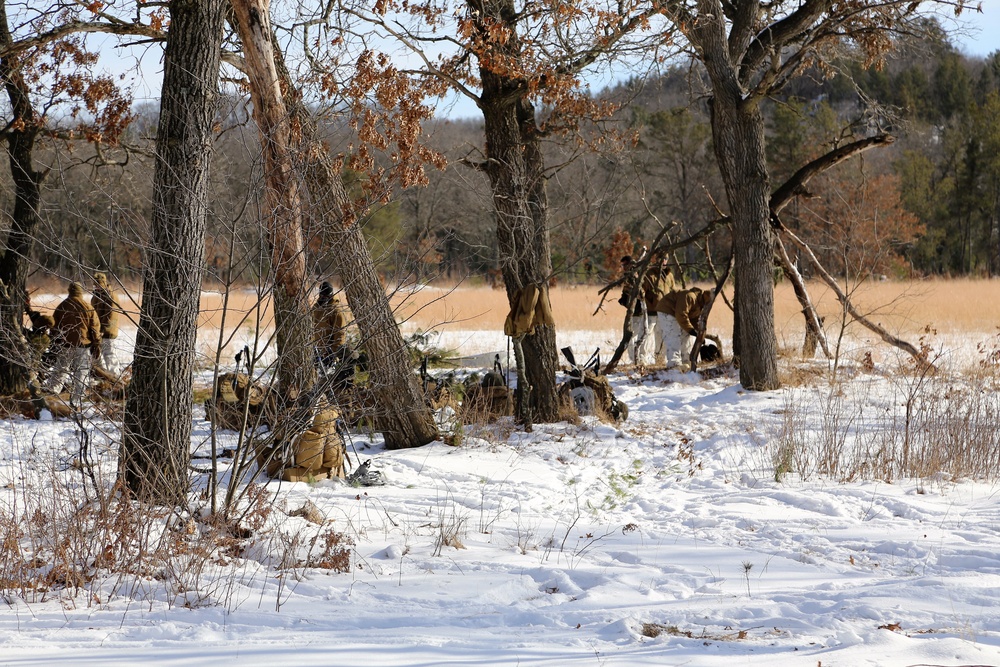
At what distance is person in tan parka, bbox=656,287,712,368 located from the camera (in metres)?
14.3

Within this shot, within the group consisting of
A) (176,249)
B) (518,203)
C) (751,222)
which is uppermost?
(518,203)

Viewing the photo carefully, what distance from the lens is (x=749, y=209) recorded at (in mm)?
12461

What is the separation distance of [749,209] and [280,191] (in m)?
8.18

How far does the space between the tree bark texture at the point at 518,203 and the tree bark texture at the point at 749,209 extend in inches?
126

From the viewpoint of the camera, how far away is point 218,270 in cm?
578

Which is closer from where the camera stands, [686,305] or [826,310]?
[686,305]

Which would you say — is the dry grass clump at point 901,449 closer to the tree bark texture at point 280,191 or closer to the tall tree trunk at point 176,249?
the tree bark texture at point 280,191

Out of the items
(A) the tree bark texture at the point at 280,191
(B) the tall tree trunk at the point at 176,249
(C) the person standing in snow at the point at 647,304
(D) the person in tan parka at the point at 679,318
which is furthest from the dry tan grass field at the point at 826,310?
(B) the tall tree trunk at the point at 176,249

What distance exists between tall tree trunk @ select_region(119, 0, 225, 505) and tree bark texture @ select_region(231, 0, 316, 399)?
46 centimetres

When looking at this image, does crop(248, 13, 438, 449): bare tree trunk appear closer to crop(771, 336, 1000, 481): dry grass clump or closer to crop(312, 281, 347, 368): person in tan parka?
crop(312, 281, 347, 368): person in tan parka

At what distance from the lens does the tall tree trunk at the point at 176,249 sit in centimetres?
576

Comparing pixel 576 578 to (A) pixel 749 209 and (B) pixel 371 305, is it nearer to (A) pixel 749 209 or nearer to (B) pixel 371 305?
(B) pixel 371 305

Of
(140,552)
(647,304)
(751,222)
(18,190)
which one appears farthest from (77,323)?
(751,222)

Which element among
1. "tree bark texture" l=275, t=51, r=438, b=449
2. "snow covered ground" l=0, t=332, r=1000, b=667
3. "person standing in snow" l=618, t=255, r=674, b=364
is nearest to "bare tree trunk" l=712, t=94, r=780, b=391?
"person standing in snow" l=618, t=255, r=674, b=364
